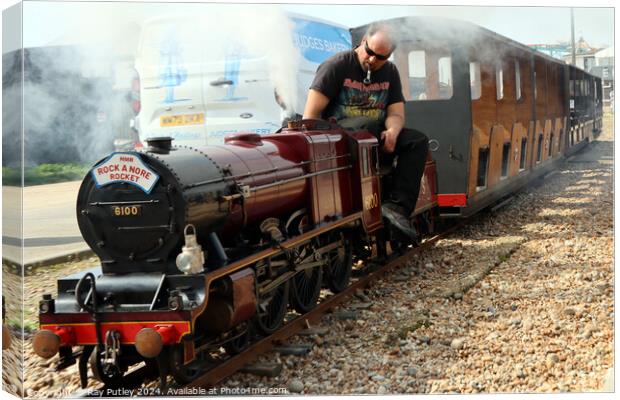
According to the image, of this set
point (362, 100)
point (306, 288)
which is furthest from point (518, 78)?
point (306, 288)

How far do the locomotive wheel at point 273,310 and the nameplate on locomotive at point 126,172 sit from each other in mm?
1366

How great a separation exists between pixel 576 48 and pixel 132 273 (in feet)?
12.8

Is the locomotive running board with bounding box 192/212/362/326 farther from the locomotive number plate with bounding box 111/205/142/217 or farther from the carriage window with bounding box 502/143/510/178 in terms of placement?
the carriage window with bounding box 502/143/510/178

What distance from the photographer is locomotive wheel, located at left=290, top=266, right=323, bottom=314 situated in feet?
21.0

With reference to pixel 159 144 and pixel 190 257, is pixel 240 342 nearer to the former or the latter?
pixel 190 257

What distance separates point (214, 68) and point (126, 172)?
2.54 meters

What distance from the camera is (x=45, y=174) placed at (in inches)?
212

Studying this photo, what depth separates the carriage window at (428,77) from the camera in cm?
965

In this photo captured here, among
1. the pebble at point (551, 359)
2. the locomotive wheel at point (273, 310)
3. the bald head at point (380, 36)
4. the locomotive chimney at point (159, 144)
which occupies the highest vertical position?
the bald head at point (380, 36)

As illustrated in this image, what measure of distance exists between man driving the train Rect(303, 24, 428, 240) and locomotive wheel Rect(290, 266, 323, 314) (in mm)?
1336

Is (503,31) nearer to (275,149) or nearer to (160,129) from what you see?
(275,149)

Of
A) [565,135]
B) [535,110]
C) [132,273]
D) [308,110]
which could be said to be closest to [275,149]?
[308,110]

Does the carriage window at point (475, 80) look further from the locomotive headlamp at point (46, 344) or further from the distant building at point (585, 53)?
the locomotive headlamp at point (46, 344)

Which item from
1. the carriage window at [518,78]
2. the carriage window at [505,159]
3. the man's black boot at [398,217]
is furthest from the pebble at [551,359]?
the carriage window at [518,78]
